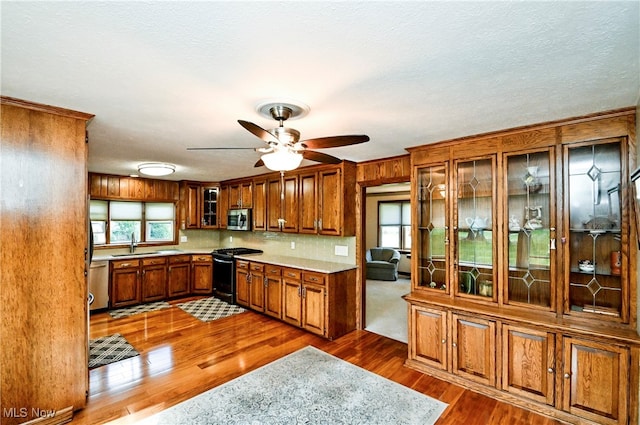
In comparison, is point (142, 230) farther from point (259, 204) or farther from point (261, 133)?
point (261, 133)

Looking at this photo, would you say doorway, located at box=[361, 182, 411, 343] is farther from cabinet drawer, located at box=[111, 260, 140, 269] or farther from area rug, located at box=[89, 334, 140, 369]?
cabinet drawer, located at box=[111, 260, 140, 269]

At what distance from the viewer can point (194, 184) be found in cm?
622

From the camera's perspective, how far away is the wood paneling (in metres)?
2.06

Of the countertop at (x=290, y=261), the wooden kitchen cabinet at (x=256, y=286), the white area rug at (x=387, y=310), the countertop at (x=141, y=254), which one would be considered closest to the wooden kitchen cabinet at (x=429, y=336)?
the white area rug at (x=387, y=310)

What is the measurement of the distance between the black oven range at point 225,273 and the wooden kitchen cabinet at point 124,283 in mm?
1284

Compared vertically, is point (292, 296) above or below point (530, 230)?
below

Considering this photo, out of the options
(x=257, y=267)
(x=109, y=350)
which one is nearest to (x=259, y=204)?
(x=257, y=267)

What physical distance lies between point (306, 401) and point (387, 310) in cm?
293

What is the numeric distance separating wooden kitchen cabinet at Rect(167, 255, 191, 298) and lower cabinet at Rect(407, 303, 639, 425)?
4470 millimetres

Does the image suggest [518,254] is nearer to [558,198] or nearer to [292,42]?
[558,198]

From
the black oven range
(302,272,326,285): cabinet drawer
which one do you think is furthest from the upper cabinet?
(302,272,326,285): cabinet drawer

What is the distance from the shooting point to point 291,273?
14.0ft

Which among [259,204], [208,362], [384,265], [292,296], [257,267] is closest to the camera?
[208,362]

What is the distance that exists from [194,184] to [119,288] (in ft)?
7.69
